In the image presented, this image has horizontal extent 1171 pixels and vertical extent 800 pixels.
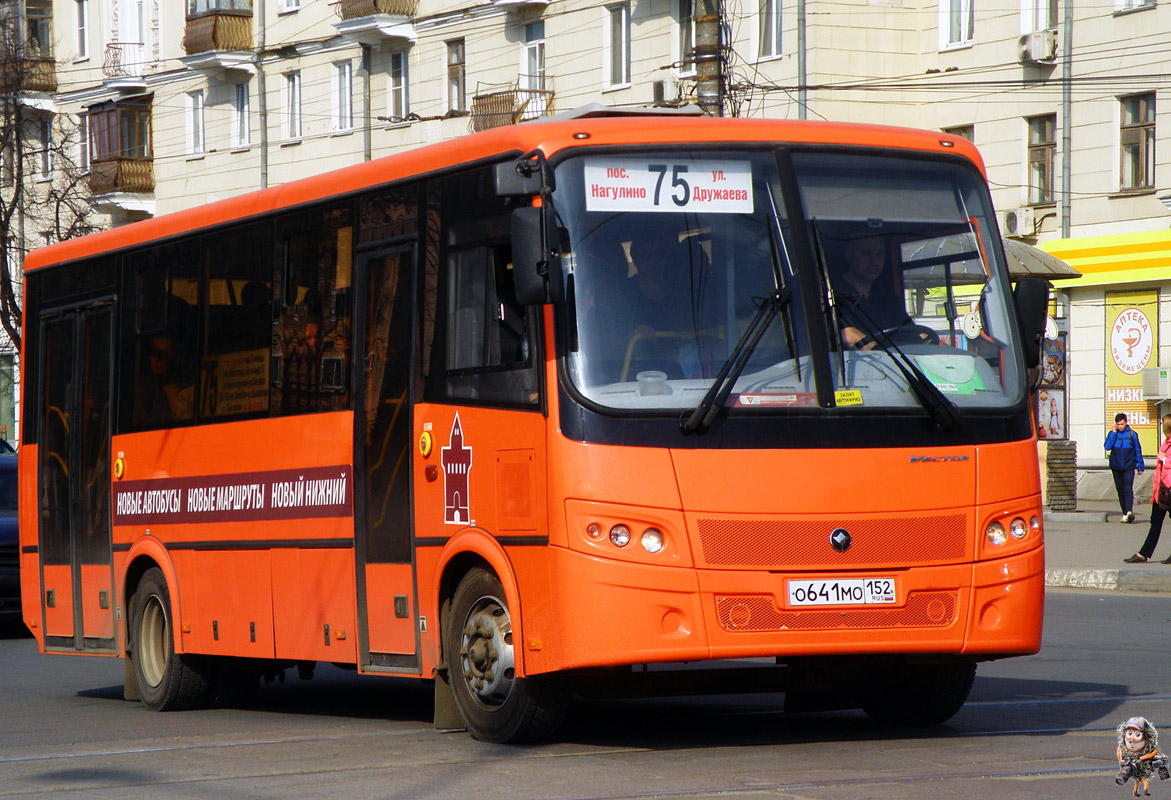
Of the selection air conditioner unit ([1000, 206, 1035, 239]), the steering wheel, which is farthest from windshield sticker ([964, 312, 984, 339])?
air conditioner unit ([1000, 206, 1035, 239])

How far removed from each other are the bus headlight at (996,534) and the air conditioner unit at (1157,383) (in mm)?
24591

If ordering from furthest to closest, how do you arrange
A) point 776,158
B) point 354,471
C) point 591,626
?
point 354,471 < point 776,158 < point 591,626

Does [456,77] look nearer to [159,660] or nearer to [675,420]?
[159,660]

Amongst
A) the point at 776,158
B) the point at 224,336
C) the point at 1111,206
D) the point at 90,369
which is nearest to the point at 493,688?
the point at 776,158

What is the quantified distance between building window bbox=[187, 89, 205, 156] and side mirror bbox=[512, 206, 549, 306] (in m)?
44.0

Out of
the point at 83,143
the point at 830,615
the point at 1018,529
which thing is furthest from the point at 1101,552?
the point at 83,143

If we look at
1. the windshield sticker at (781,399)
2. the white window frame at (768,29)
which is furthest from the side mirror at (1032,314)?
the white window frame at (768,29)

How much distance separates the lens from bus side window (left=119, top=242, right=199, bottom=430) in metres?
11.8

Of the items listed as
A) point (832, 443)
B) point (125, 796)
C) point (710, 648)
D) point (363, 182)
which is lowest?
point (125, 796)

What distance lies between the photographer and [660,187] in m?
8.49

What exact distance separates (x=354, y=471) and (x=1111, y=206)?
996 inches

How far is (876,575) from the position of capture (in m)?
8.32

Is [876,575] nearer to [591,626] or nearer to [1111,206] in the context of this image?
[591,626]

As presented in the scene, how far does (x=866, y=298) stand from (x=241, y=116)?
42915 mm
